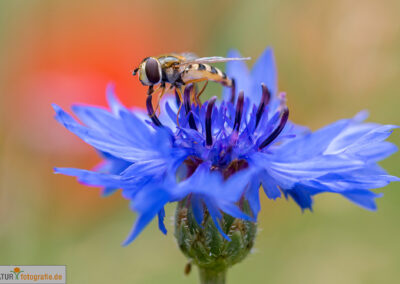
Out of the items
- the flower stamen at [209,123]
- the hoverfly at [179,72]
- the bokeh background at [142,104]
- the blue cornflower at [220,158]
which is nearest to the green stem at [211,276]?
the blue cornflower at [220,158]

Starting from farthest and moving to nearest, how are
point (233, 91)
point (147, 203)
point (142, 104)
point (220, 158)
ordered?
point (142, 104) < point (233, 91) < point (220, 158) < point (147, 203)

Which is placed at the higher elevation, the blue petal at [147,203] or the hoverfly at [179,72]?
the hoverfly at [179,72]

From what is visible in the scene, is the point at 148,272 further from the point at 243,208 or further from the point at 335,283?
the point at 243,208

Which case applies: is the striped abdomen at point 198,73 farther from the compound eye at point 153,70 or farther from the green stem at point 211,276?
the green stem at point 211,276

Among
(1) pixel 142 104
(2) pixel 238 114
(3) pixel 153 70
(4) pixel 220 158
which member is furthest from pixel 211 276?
(1) pixel 142 104

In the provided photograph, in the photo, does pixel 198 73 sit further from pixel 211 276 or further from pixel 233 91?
pixel 211 276

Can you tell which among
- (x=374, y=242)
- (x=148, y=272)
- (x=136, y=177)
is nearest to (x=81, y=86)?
(x=148, y=272)
